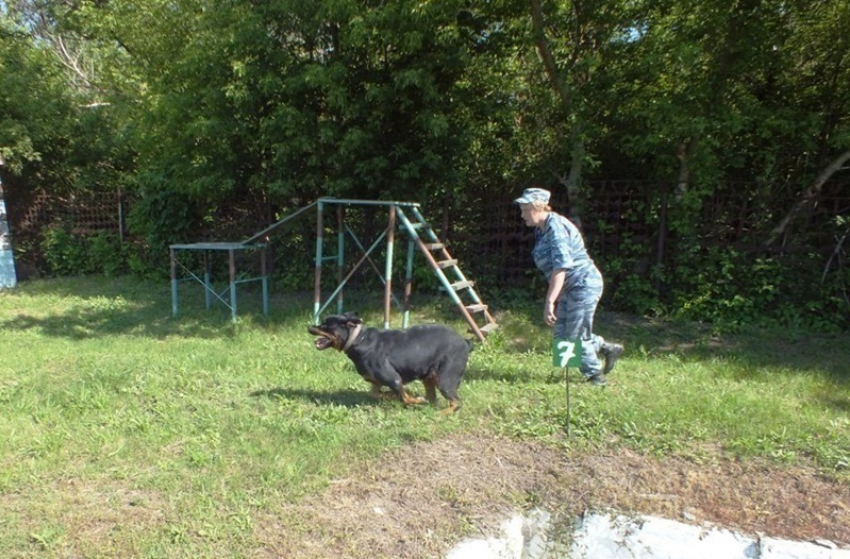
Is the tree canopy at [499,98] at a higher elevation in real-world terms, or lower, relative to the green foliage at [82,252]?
higher

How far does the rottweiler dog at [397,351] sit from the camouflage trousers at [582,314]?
99 centimetres

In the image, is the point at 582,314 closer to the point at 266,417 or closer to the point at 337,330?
the point at 337,330

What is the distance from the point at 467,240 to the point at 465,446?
5547 millimetres

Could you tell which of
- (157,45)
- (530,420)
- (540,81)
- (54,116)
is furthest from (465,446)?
(54,116)

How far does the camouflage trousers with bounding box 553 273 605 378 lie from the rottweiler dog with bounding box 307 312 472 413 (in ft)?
3.26

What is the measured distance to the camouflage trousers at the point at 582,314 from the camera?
4824mm

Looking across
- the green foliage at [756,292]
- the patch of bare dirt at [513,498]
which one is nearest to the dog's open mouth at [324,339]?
the patch of bare dirt at [513,498]

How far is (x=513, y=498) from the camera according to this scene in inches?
141

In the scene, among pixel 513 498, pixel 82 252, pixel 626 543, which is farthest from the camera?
pixel 82 252

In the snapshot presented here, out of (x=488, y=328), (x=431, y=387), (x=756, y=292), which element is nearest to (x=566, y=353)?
(x=431, y=387)

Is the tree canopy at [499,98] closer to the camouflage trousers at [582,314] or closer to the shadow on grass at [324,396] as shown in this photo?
the camouflage trousers at [582,314]

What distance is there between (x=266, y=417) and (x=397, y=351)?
1151mm

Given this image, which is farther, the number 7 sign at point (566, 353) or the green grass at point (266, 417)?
the number 7 sign at point (566, 353)

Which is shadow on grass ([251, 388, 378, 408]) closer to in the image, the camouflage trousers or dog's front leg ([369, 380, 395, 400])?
dog's front leg ([369, 380, 395, 400])
